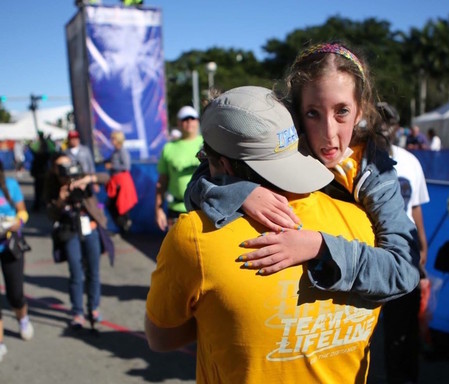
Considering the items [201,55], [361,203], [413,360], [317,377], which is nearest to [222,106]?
[361,203]

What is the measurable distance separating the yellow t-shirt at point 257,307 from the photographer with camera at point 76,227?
10.7 feet

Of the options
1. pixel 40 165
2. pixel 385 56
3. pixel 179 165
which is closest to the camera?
pixel 179 165

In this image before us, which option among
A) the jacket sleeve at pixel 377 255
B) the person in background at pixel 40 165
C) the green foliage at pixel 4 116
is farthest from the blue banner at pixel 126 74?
the green foliage at pixel 4 116

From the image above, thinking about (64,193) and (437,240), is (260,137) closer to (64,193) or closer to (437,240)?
(437,240)

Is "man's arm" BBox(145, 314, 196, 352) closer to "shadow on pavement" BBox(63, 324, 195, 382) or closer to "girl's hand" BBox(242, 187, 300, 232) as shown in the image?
"girl's hand" BBox(242, 187, 300, 232)

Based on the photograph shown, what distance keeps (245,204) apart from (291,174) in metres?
0.15

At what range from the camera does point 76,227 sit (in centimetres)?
424

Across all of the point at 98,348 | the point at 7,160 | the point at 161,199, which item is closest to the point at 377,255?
the point at 98,348

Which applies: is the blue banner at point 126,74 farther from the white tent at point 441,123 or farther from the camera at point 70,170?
the white tent at point 441,123

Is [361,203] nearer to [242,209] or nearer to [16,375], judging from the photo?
[242,209]

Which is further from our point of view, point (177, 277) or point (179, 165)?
point (179, 165)

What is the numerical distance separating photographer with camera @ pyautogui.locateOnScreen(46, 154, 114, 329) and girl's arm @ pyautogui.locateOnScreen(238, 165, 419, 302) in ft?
11.3

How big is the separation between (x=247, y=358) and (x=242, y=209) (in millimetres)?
374

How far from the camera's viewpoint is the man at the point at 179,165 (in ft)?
14.6
